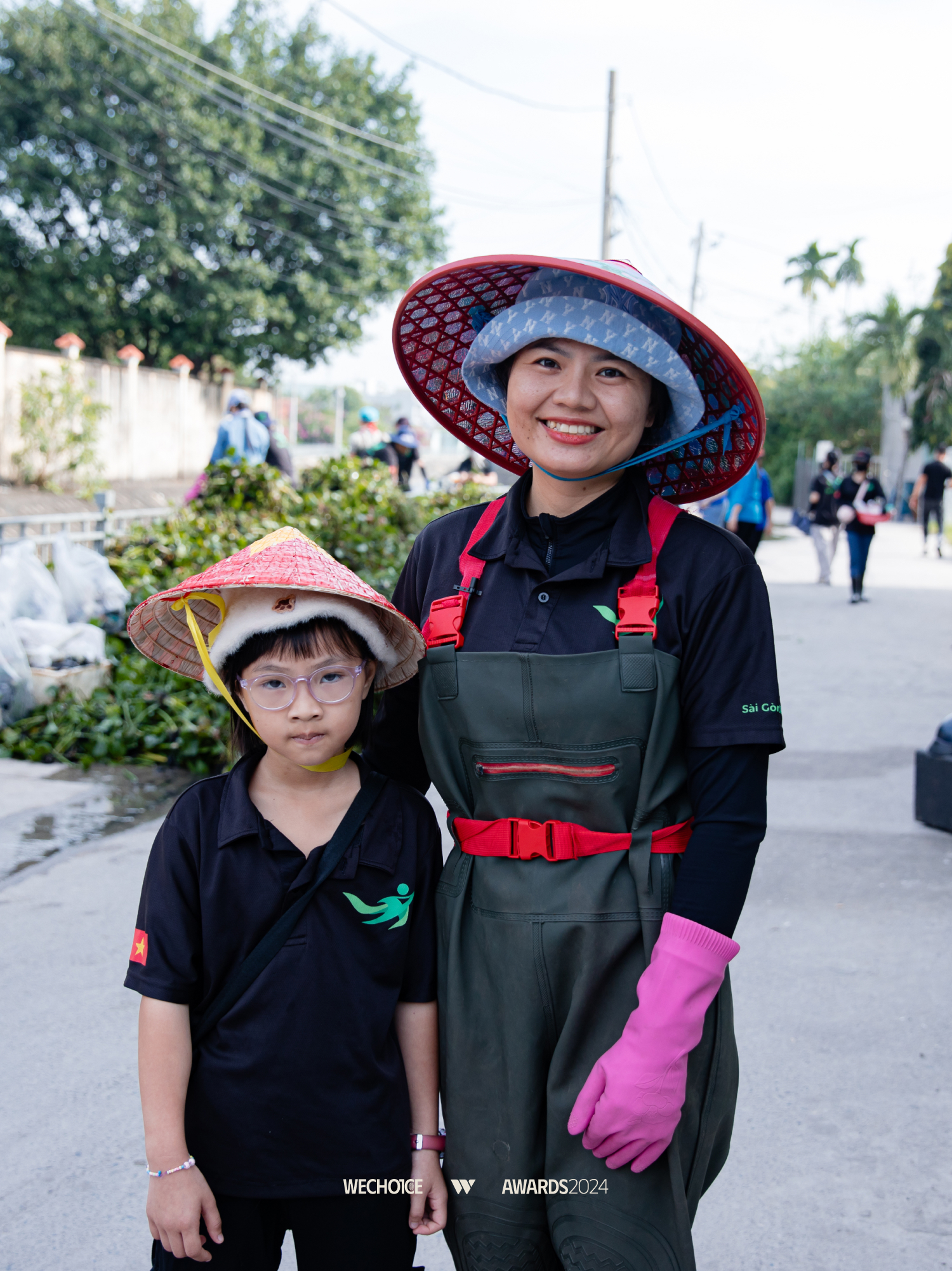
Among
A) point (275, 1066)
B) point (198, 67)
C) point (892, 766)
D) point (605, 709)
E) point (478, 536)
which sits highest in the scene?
point (198, 67)

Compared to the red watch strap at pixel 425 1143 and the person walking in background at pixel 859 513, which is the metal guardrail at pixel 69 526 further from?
the person walking in background at pixel 859 513

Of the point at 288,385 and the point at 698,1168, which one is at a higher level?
the point at 288,385

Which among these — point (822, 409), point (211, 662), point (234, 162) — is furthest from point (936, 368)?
point (211, 662)

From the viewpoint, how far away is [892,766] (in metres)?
6.09

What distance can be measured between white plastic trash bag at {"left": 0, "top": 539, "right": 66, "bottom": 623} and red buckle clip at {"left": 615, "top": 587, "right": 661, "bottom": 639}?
17.8ft

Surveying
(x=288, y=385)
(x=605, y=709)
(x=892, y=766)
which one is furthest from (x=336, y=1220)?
(x=288, y=385)

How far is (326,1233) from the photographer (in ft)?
5.38

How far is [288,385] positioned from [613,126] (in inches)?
868

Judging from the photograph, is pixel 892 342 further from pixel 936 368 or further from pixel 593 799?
pixel 593 799

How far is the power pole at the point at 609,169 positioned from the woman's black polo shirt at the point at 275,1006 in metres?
20.8

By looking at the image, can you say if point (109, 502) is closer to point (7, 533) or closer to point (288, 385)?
point (7, 533)

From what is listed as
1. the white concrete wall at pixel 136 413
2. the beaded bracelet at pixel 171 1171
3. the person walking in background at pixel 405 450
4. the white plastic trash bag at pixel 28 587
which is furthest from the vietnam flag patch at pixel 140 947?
the white concrete wall at pixel 136 413

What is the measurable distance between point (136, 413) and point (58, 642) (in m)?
19.5

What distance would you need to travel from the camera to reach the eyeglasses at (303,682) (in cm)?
167
